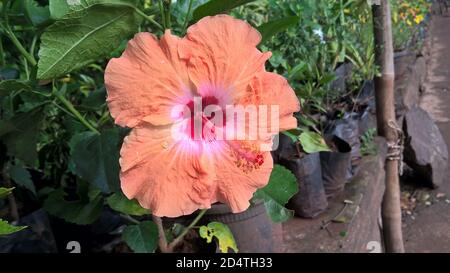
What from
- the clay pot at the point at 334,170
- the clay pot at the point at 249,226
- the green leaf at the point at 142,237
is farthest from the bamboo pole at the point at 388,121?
the green leaf at the point at 142,237

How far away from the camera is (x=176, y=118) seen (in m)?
0.62

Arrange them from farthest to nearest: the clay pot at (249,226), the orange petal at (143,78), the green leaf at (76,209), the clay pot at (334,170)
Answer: the clay pot at (334,170) → the clay pot at (249,226) → the green leaf at (76,209) → the orange petal at (143,78)

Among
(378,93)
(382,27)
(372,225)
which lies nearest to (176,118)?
(382,27)

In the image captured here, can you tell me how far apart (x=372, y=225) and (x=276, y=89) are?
158 cm

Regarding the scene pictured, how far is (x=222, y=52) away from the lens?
0.59m

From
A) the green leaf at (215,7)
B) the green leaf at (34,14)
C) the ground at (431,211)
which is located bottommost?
the ground at (431,211)

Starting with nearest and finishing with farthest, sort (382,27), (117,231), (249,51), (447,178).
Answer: (249,51) → (117,231) → (382,27) → (447,178)

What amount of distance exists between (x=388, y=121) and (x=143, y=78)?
1579mm

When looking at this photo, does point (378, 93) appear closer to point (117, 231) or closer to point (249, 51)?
point (117, 231)

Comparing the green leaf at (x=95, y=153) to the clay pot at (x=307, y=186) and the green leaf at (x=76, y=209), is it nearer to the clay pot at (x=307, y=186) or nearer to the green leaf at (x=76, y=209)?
the green leaf at (x=76, y=209)

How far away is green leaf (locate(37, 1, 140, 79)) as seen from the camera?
572mm

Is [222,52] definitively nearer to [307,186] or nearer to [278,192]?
[278,192]

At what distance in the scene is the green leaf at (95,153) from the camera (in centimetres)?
83

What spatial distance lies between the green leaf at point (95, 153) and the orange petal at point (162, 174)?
0.24 meters
